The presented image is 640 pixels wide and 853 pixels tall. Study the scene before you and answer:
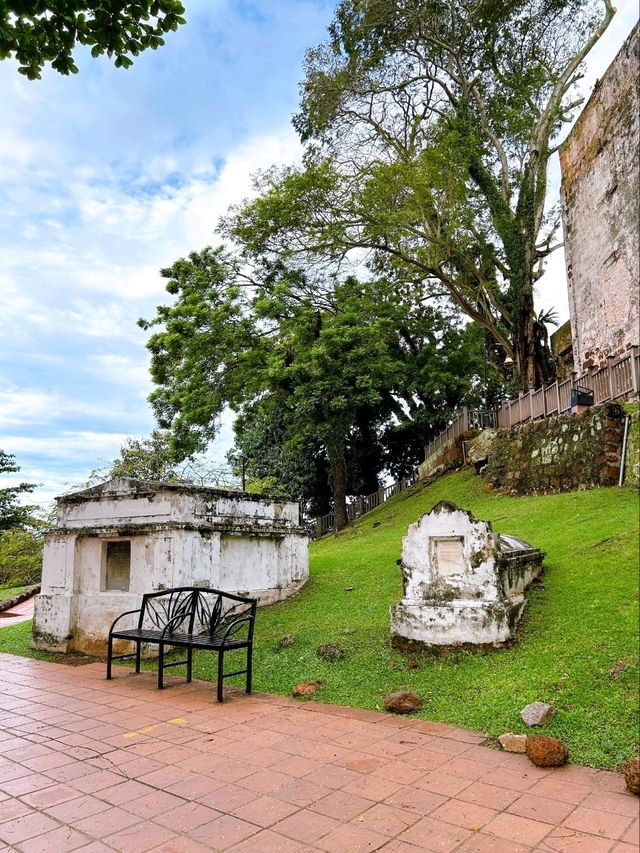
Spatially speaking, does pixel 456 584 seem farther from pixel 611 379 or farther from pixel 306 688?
pixel 611 379

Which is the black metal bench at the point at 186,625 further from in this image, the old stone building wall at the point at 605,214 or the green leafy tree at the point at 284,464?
the green leafy tree at the point at 284,464

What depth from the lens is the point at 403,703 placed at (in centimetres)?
475

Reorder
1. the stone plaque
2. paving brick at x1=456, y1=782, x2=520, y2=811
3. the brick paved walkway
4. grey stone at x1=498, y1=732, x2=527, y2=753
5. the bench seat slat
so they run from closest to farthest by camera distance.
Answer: the brick paved walkway
paving brick at x1=456, y1=782, x2=520, y2=811
grey stone at x1=498, y1=732, x2=527, y2=753
the bench seat slat
the stone plaque

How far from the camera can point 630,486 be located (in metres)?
9.11

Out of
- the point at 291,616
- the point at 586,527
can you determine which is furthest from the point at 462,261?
the point at 291,616

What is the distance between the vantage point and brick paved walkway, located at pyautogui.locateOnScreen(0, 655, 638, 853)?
9.57 feet

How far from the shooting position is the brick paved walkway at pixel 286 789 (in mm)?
2916

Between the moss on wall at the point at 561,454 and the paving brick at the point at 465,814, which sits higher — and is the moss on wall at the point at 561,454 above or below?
above

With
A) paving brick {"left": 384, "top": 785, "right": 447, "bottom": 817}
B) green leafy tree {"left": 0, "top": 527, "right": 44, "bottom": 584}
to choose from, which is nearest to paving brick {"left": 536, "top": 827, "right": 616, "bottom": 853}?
paving brick {"left": 384, "top": 785, "right": 447, "bottom": 817}

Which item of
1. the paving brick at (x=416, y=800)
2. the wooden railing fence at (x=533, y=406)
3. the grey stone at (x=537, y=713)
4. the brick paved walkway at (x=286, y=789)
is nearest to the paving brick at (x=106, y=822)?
the brick paved walkway at (x=286, y=789)

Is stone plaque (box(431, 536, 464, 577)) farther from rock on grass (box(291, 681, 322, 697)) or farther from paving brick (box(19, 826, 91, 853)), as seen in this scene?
paving brick (box(19, 826, 91, 853))

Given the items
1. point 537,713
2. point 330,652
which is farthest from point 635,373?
point 537,713

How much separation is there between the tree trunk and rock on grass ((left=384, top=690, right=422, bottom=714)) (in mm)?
15920

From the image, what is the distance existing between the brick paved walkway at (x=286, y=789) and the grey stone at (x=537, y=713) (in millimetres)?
379
